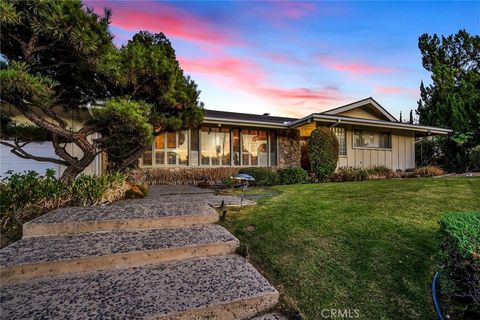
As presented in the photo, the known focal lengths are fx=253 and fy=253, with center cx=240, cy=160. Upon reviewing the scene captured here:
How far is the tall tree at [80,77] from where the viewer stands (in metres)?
3.92

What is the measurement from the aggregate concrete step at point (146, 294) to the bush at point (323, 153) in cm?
833

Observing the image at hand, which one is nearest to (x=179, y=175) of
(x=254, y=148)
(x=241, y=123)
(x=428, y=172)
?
(x=241, y=123)

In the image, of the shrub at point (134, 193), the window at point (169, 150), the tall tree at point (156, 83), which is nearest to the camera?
the tall tree at point (156, 83)

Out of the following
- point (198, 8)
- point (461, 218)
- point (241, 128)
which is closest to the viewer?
point (461, 218)

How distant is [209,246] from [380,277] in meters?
1.74

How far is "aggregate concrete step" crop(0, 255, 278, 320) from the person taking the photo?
1837mm

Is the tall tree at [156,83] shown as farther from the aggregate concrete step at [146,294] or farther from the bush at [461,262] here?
the bush at [461,262]

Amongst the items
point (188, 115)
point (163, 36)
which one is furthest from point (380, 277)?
point (163, 36)

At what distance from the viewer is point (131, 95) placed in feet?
19.3

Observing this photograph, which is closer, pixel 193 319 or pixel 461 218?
pixel 193 319

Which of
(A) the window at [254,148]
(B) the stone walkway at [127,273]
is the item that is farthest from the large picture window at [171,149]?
(B) the stone walkway at [127,273]

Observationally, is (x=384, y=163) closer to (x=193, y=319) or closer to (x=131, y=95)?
(x=131, y=95)

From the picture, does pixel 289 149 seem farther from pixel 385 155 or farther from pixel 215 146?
pixel 385 155

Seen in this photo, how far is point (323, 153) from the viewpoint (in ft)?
33.4
